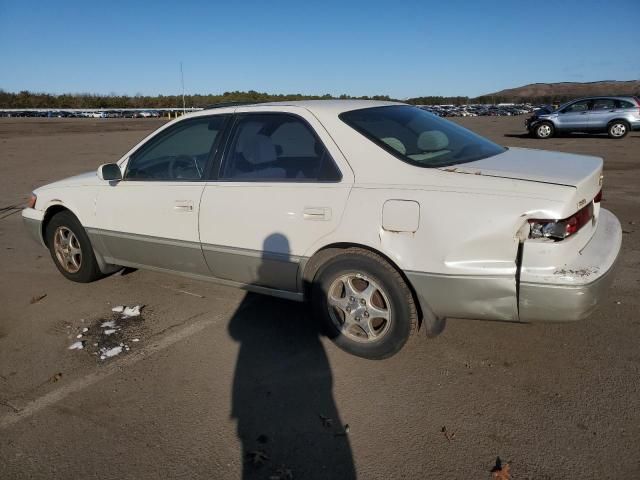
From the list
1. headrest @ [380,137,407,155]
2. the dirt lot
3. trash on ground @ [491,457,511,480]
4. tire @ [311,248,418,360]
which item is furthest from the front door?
trash on ground @ [491,457,511,480]

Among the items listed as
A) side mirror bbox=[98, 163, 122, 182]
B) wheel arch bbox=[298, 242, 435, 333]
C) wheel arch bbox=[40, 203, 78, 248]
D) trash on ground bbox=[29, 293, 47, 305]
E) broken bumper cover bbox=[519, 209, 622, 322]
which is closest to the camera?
broken bumper cover bbox=[519, 209, 622, 322]

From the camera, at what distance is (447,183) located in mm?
2893

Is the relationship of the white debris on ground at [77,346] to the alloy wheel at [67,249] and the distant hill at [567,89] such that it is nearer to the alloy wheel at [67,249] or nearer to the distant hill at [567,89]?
the alloy wheel at [67,249]

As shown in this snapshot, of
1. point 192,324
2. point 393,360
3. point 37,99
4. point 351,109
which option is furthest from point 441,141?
point 37,99

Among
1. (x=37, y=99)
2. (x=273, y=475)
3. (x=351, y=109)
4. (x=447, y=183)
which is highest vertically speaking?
(x=37, y=99)

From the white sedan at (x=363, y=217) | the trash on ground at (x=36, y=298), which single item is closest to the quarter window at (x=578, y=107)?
the white sedan at (x=363, y=217)

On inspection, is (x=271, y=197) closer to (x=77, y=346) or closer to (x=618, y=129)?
(x=77, y=346)

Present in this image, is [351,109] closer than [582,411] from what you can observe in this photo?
No

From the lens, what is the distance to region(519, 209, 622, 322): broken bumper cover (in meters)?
2.66

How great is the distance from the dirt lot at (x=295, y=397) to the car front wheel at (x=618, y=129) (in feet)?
60.6

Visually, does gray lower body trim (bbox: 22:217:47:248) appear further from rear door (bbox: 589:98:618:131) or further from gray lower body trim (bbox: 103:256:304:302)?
rear door (bbox: 589:98:618:131)

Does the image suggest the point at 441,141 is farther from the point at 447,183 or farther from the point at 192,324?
the point at 192,324

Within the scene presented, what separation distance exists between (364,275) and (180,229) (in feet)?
5.22

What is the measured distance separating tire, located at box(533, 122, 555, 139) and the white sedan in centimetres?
1949
